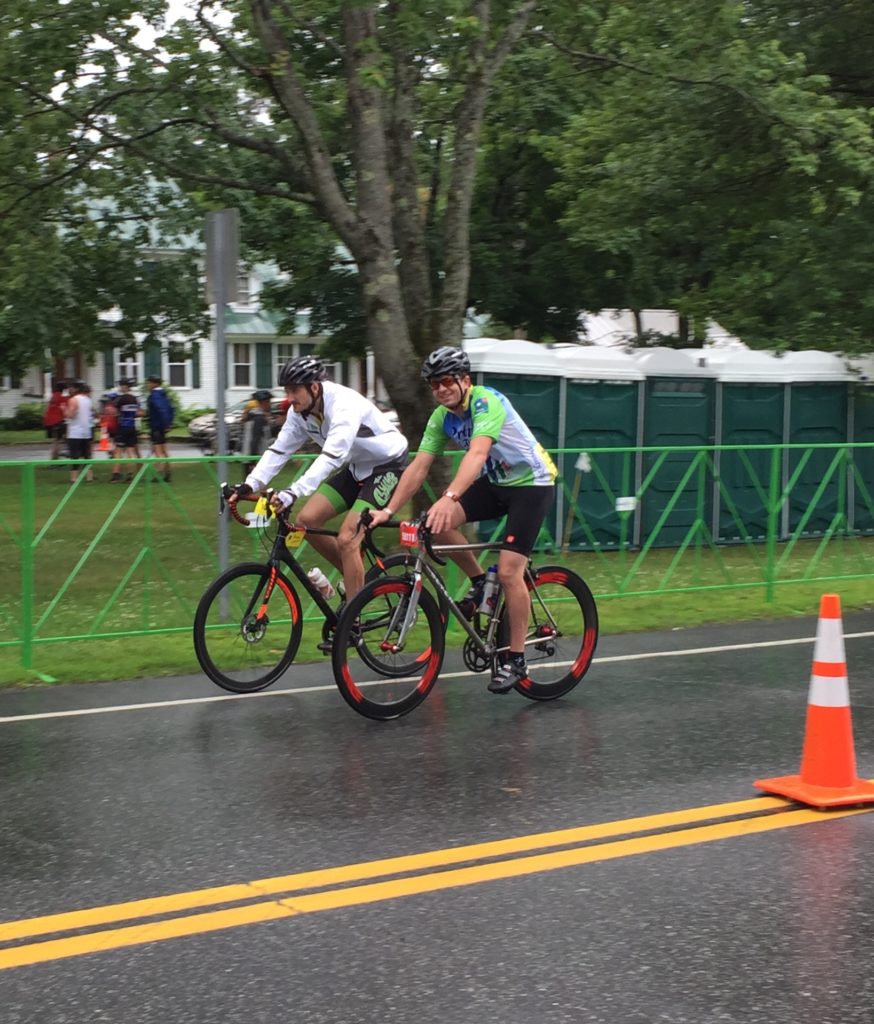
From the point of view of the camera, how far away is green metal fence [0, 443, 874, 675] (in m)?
9.57

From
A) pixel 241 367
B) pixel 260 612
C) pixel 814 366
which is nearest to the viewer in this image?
pixel 260 612

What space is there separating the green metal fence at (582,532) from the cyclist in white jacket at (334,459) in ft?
1.86

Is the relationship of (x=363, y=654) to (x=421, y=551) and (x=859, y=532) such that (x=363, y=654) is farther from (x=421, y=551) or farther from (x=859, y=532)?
(x=859, y=532)

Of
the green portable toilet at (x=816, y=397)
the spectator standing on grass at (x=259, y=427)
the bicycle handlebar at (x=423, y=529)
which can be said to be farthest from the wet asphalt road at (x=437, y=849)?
the spectator standing on grass at (x=259, y=427)

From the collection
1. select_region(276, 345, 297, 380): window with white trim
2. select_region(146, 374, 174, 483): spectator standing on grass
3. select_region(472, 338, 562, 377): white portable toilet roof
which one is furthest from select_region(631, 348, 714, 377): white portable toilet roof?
select_region(276, 345, 297, 380): window with white trim

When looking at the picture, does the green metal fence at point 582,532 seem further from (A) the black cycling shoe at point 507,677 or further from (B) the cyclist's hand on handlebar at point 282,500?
(A) the black cycling shoe at point 507,677

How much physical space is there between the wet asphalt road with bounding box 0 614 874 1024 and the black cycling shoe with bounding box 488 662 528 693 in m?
0.13

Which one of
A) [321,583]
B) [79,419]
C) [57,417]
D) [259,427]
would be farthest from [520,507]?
[57,417]

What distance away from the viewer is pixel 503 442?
25.0 ft

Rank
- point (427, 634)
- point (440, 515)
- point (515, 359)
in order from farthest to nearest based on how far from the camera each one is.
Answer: point (515, 359), point (427, 634), point (440, 515)

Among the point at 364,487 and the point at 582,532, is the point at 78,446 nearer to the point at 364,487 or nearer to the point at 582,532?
the point at 582,532

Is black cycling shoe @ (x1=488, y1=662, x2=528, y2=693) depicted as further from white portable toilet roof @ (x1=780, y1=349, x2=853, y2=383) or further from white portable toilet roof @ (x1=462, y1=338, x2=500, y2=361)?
white portable toilet roof @ (x1=780, y1=349, x2=853, y2=383)

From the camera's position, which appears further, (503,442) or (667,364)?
(667,364)

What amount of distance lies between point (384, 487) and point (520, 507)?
3.85ft
